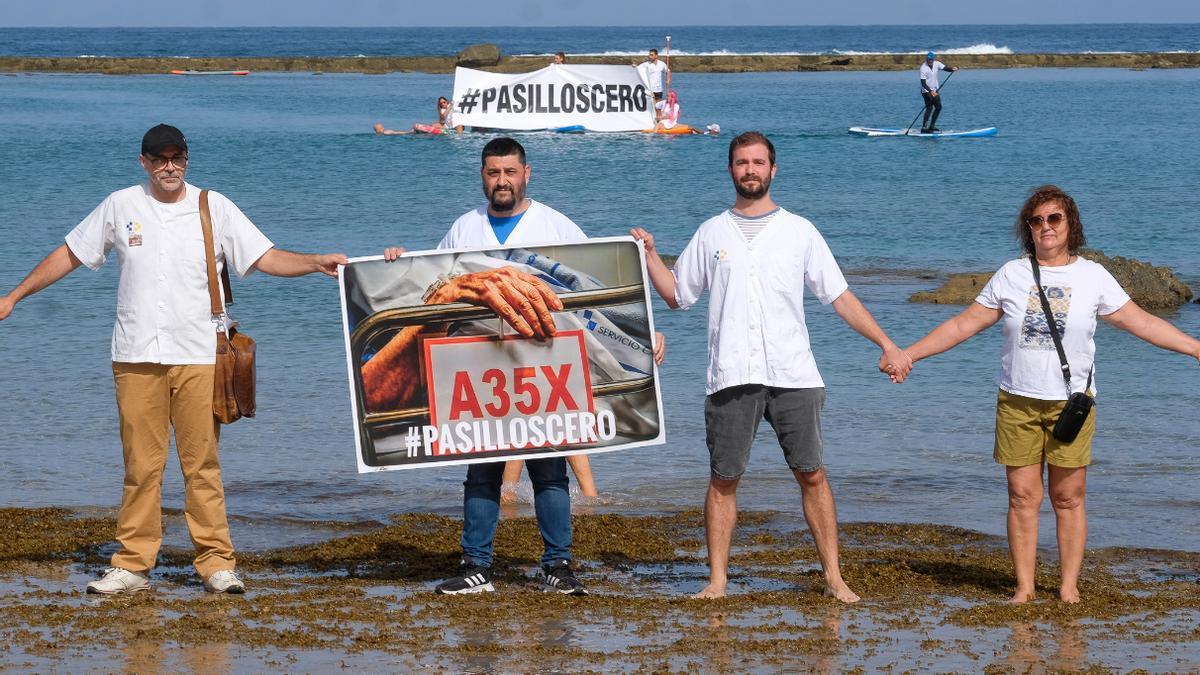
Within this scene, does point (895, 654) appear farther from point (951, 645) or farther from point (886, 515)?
point (886, 515)

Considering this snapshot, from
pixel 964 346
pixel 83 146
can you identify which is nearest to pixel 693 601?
pixel 964 346

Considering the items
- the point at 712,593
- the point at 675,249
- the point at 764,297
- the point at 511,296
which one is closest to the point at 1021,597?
the point at 712,593

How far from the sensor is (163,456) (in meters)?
6.31

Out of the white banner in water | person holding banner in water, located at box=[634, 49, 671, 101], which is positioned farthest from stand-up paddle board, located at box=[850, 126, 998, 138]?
the white banner in water

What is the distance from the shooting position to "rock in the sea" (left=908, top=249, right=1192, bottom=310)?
53.1 ft

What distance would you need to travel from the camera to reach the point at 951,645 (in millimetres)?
5508

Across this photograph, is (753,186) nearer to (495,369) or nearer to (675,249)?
(495,369)

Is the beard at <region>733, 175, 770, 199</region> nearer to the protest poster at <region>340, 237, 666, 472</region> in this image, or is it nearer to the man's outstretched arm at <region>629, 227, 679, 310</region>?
the man's outstretched arm at <region>629, 227, 679, 310</region>

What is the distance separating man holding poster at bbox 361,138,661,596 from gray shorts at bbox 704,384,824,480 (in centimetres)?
50

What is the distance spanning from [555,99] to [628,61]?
42.8 metres

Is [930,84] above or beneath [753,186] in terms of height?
above

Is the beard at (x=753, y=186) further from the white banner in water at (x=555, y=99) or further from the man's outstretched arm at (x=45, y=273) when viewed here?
the white banner in water at (x=555, y=99)

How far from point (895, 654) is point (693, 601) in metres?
1.00

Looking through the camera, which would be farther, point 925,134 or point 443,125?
point 925,134
